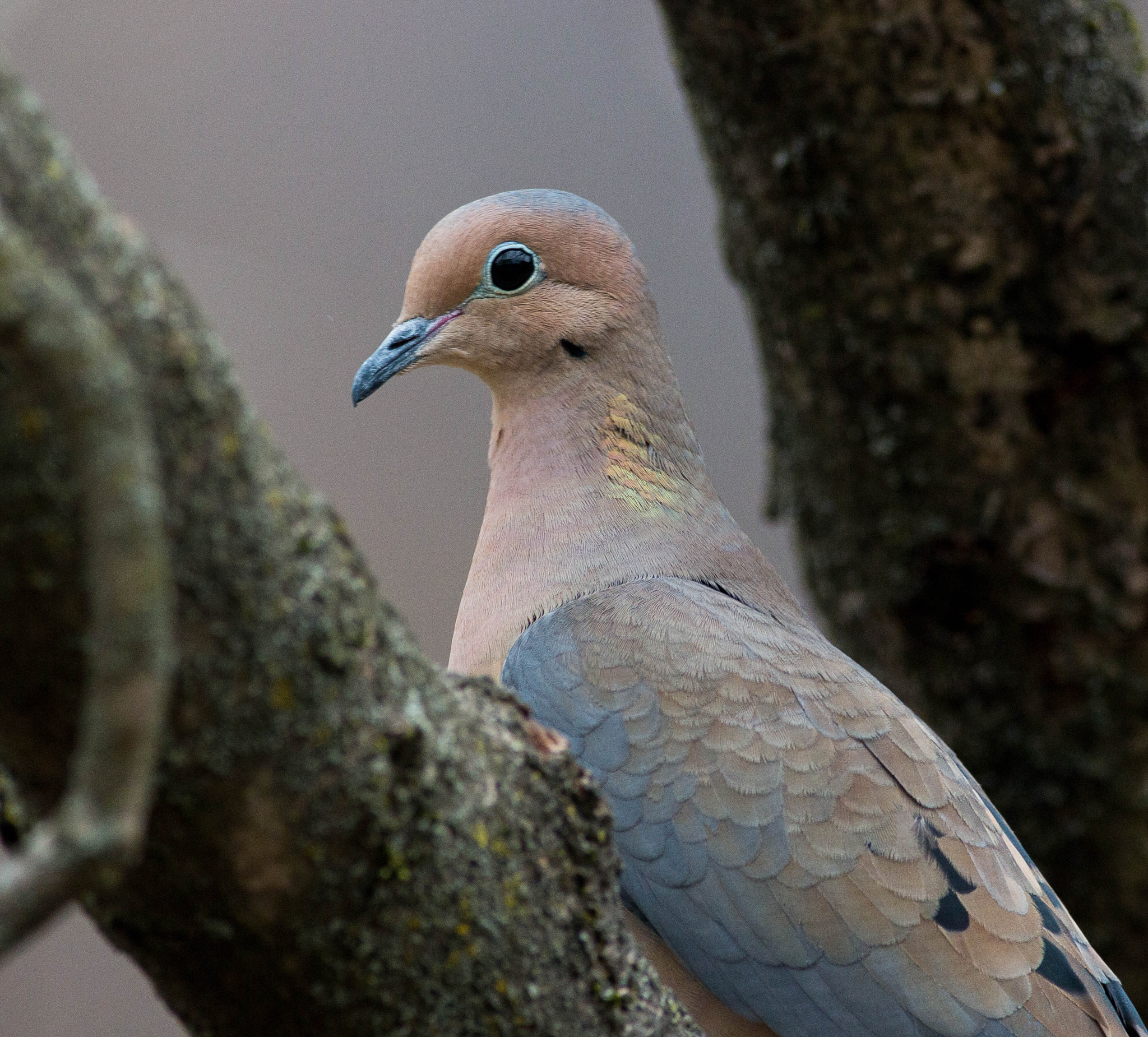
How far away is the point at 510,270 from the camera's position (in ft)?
5.25

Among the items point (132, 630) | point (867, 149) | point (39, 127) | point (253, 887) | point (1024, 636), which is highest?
point (867, 149)

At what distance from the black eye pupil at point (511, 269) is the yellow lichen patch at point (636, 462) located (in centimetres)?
21

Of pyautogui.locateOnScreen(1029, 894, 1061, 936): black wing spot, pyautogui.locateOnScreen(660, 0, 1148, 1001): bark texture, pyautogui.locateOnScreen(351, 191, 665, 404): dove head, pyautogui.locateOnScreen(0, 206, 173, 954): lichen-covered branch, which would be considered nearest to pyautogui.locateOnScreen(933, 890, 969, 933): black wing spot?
pyautogui.locateOnScreen(1029, 894, 1061, 936): black wing spot

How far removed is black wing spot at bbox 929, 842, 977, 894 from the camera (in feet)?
4.04

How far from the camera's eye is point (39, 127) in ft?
1.49

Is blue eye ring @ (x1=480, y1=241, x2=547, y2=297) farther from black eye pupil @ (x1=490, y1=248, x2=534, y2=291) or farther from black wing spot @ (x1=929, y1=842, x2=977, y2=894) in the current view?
black wing spot @ (x1=929, y1=842, x2=977, y2=894)

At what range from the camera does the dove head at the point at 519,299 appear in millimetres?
1593

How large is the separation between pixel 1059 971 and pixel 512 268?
42.9 inches

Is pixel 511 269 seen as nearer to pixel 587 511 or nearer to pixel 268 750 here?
pixel 587 511

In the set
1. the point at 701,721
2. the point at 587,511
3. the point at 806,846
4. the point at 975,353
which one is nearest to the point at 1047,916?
the point at 806,846

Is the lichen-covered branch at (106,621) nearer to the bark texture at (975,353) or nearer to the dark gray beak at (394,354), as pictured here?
the dark gray beak at (394,354)

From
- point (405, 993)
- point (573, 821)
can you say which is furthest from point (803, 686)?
point (405, 993)

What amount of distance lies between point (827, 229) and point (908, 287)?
17cm

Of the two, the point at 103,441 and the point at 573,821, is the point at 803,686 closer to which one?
the point at 573,821
